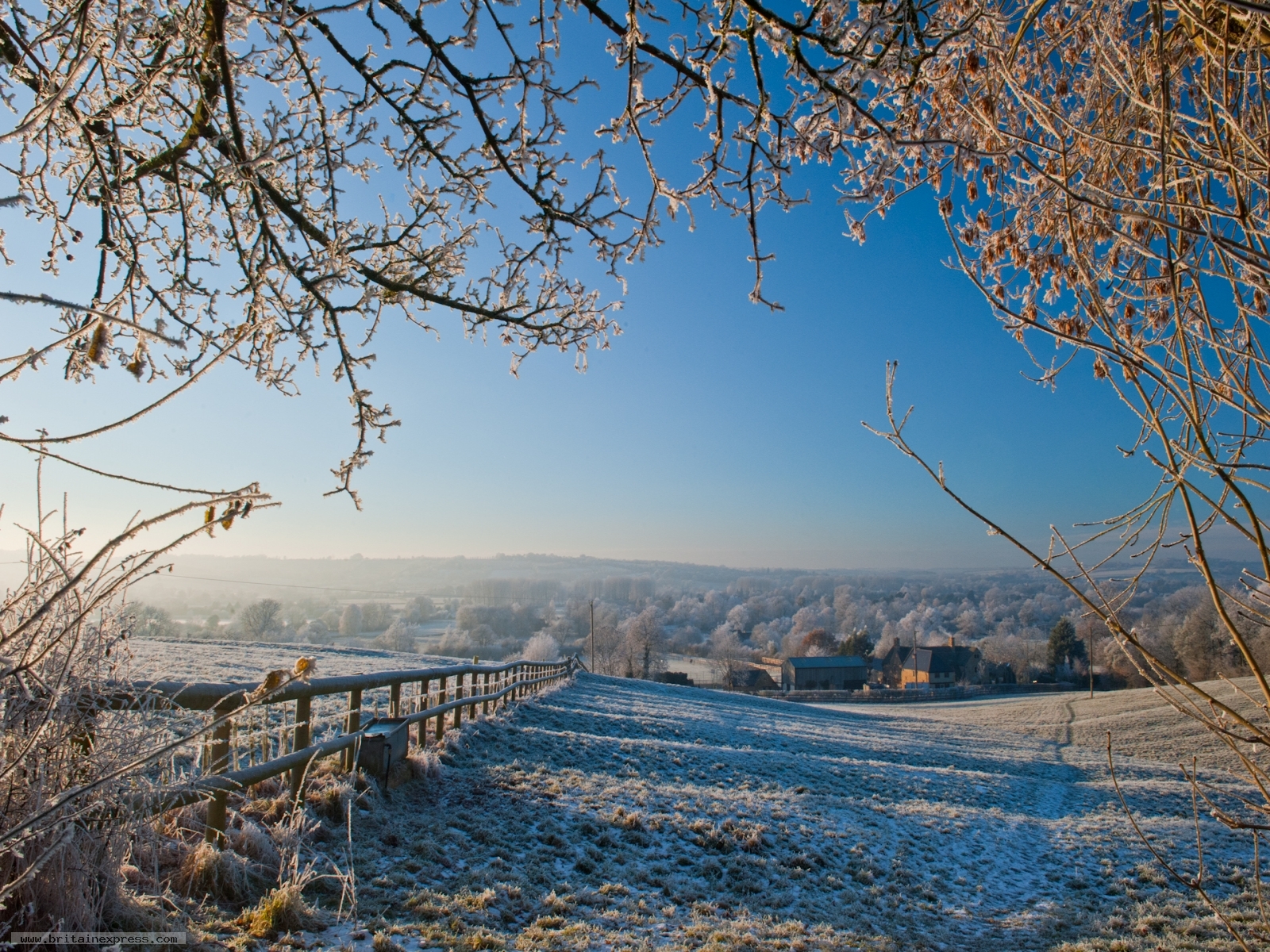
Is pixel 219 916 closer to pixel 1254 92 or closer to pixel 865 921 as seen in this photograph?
pixel 865 921

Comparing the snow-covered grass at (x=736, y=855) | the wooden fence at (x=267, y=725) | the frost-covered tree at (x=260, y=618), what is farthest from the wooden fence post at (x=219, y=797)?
the frost-covered tree at (x=260, y=618)

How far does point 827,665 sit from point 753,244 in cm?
6744

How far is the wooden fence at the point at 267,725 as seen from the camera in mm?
2891

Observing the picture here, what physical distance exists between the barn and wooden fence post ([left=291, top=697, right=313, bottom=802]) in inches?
2485

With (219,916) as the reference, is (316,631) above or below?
below

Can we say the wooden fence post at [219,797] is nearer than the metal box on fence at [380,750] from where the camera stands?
Yes

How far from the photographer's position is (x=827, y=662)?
6500 centimetres

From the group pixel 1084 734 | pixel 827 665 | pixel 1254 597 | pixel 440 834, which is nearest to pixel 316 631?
pixel 827 665

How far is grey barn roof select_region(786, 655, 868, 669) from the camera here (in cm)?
6419

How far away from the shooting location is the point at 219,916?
298 centimetres

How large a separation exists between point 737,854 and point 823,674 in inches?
2478

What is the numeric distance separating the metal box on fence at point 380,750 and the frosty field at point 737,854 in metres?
0.27

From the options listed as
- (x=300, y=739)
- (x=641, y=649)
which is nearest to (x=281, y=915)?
(x=300, y=739)

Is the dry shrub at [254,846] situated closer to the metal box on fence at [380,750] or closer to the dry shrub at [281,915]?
the dry shrub at [281,915]
